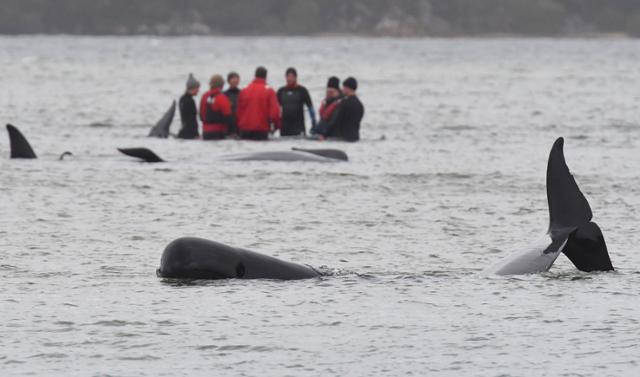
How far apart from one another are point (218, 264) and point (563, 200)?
3500mm

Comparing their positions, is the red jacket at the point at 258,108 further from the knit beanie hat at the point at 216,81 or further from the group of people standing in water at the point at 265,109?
the knit beanie hat at the point at 216,81

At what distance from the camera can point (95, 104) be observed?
187 feet

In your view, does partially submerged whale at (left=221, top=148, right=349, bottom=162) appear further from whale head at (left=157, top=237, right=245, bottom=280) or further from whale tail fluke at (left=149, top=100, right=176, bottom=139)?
whale head at (left=157, top=237, right=245, bottom=280)

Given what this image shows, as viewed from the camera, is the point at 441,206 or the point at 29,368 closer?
the point at 29,368

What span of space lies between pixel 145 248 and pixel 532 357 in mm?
6906

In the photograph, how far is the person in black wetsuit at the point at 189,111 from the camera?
34250mm

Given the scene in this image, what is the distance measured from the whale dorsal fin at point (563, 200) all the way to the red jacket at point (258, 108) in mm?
17271

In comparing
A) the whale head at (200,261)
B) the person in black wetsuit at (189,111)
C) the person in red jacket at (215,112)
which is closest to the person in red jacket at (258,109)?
the person in red jacket at (215,112)

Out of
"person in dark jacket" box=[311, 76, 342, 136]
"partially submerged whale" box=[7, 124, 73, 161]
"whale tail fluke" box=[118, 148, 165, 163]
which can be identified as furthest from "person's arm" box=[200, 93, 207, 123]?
"partially submerged whale" box=[7, 124, 73, 161]

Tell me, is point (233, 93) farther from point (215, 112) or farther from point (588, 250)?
point (588, 250)

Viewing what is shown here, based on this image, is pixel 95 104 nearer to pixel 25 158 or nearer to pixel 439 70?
pixel 25 158

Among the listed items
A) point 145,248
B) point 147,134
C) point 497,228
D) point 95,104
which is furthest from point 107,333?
point 95,104

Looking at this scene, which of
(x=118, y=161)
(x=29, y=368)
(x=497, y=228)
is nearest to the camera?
(x=29, y=368)

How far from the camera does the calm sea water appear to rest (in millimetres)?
13070
